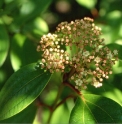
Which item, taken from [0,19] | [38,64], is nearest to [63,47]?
[38,64]

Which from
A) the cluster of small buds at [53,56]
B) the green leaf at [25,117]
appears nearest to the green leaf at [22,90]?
the cluster of small buds at [53,56]

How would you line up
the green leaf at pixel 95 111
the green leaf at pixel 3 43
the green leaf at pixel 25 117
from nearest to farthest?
the green leaf at pixel 95 111 → the green leaf at pixel 3 43 → the green leaf at pixel 25 117

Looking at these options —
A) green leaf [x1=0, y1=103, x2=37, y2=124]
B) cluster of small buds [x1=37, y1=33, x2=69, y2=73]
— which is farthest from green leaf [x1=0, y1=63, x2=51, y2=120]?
green leaf [x1=0, y1=103, x2=37, y2=124]

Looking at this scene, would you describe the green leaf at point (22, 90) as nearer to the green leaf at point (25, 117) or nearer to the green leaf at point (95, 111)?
the green leaf at point (95, 111)

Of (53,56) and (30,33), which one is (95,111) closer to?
(53,56)

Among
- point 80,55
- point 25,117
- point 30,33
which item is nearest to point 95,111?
point 80,55

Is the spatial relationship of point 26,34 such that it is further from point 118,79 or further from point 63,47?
point 118,79
